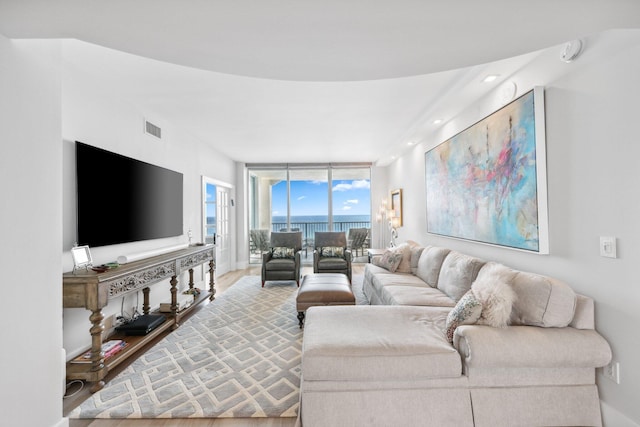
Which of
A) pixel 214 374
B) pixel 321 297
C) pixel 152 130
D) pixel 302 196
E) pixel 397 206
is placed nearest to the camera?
pixel 214 374

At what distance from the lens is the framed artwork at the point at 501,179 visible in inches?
82.4

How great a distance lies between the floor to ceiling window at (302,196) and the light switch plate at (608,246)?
559 centimetres

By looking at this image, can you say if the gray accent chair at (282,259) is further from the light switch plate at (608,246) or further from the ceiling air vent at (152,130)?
the light switch plate at (608,246)

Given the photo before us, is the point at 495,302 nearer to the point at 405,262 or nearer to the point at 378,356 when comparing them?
the point at 378,356

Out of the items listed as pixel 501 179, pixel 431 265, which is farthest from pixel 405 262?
pixel 501 179

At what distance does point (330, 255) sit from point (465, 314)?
3.61 m

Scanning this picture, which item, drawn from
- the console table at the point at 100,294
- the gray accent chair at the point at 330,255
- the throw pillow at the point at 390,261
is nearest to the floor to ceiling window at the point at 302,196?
the gray accent chair at the point at 330,255

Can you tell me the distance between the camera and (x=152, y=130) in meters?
3.62

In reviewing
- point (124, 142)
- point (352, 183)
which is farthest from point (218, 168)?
point (352, 183)

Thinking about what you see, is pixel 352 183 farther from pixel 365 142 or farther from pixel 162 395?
pixel 162 395

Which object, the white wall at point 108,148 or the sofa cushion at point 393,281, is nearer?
the white wall at point 108,148

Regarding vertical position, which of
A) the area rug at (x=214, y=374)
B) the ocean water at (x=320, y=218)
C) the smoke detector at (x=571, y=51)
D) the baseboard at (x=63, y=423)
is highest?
the smoke detector at (x=571, y=51)

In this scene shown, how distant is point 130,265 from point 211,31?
7.47 ft

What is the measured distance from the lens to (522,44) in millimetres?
1382
